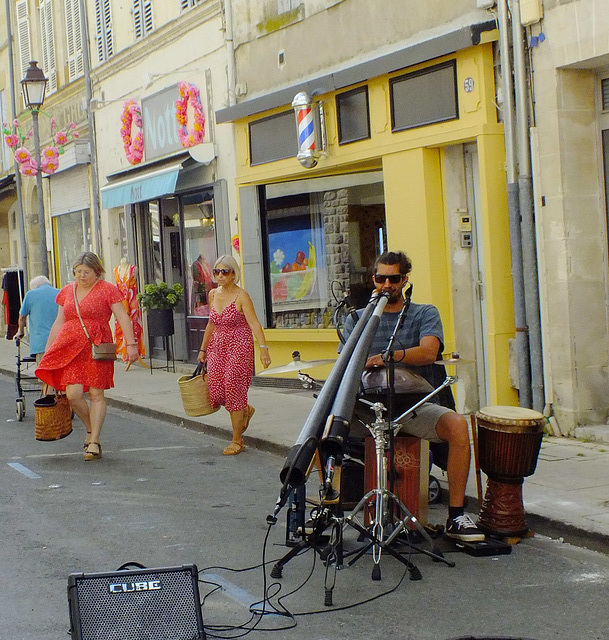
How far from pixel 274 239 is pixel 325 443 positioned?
979 centimetres

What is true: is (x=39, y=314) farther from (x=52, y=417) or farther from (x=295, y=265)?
(x=295, y=265)

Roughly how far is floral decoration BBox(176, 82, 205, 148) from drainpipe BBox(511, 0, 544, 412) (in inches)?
281

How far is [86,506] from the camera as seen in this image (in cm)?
748

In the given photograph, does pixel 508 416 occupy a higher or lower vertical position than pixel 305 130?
lower

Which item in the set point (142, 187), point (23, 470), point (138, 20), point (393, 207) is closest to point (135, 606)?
point (23, 470)

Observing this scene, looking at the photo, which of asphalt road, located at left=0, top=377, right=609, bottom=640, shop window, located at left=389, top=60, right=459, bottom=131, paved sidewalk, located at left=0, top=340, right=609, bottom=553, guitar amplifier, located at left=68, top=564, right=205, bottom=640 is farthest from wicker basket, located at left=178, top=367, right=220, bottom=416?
guitar amplifier, located at left=68, top=564, right=205, bottom=640

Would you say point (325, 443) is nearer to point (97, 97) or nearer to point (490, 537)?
point (490, 537)

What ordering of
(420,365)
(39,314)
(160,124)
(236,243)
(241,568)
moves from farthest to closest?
(160,124)
(236,243)
(39,314)
(420,365)
(241,568)

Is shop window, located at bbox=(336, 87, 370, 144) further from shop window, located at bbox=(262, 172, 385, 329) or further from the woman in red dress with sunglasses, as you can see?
the woman in red dress with sunglasses

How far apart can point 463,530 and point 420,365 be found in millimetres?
968

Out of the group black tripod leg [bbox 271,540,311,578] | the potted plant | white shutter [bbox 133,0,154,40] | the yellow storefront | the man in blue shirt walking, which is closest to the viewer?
black tripod leg [bbox 271,540,311,578]

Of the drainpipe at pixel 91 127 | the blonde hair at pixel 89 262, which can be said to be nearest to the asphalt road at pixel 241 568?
the blonde hair at pixel 89 262

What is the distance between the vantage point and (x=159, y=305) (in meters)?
16.7

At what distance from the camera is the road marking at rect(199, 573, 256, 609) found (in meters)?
5.21
